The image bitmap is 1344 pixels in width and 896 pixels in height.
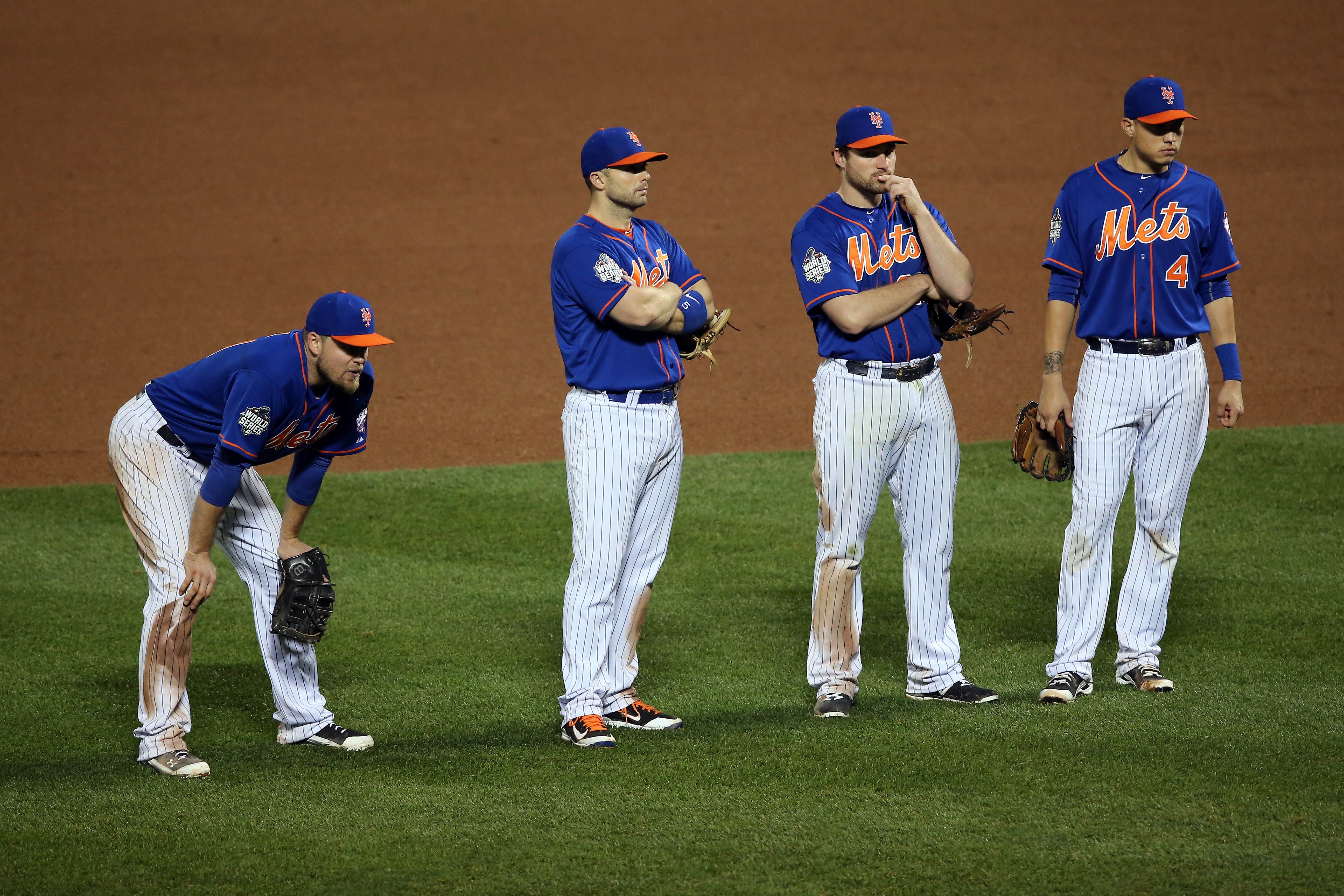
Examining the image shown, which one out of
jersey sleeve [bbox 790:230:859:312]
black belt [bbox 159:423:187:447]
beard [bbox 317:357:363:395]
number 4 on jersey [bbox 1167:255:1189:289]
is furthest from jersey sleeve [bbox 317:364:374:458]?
number 4 on jersey [bbox 1167:255:1189:289]

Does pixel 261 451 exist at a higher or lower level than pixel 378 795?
higher

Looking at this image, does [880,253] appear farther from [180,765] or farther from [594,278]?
[180,765]

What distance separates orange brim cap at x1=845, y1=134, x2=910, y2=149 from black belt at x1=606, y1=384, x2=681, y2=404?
0.91m

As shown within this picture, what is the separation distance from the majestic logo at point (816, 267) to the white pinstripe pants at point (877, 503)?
0.27 m

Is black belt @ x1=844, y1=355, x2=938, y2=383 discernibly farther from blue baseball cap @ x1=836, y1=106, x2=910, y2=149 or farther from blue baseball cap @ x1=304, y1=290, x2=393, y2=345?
blue baseball cap @ x1=304, y1=290, x2=393, y2=345

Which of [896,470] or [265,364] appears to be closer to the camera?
[265,364]

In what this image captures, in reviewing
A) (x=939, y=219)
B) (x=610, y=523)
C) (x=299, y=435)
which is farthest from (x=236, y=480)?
(x=939, y=219)

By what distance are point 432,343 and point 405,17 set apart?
7.31 m

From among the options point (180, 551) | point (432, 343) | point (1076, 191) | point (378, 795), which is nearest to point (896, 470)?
point (1076, 191)

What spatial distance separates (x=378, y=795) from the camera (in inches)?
157

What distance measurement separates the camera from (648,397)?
4.44m

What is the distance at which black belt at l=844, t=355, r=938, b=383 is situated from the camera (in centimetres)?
455

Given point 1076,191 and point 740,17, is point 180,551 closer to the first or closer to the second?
point 1076,191

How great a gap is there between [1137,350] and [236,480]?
2772mm
